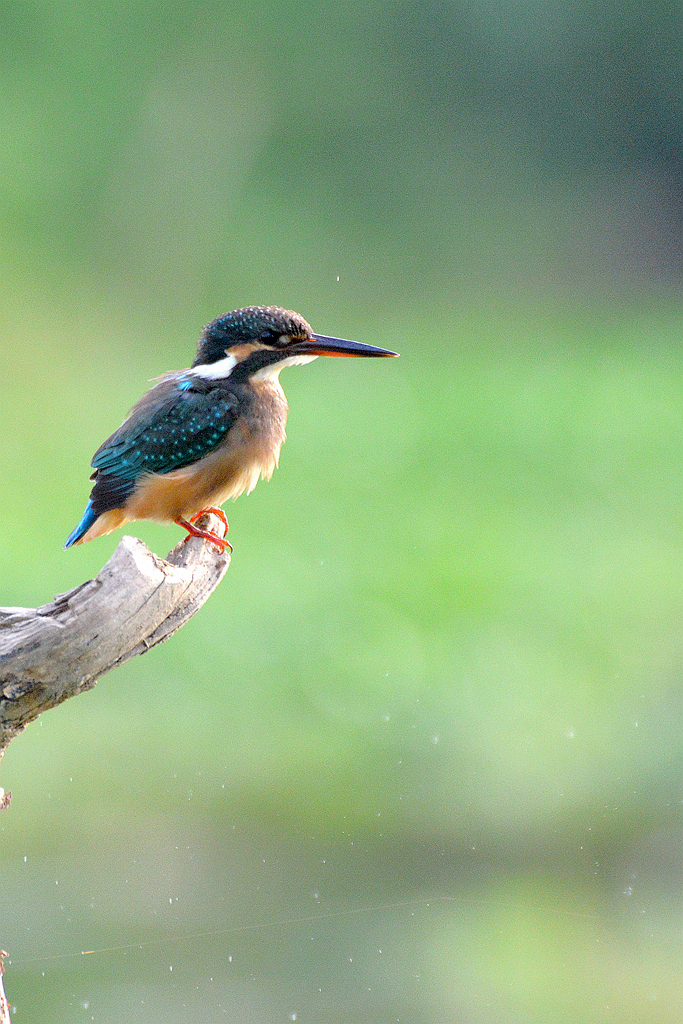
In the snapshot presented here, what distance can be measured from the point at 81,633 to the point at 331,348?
84cm

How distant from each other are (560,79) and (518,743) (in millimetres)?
5088

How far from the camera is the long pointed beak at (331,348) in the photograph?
209cm

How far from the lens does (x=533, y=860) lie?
296 cm

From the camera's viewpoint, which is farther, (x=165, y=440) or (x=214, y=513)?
(x=214, y=513)

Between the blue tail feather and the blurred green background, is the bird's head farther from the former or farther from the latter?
the blurred green background

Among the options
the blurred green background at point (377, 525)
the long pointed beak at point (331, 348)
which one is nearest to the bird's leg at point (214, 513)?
the long pointed beak at point (331, 348)

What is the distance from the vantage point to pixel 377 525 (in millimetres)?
4723

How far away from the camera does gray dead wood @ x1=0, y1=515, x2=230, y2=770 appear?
4.72ft

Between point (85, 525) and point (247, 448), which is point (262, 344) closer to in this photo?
point (247, 448)

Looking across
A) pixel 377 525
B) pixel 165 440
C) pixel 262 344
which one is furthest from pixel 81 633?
pixel 377 525

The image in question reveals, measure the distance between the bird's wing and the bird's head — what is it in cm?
6

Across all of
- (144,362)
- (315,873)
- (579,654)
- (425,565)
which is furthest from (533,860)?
(144,362)

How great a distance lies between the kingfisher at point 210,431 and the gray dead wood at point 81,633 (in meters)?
0.56

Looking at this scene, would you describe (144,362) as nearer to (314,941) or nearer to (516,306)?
(516,306)
